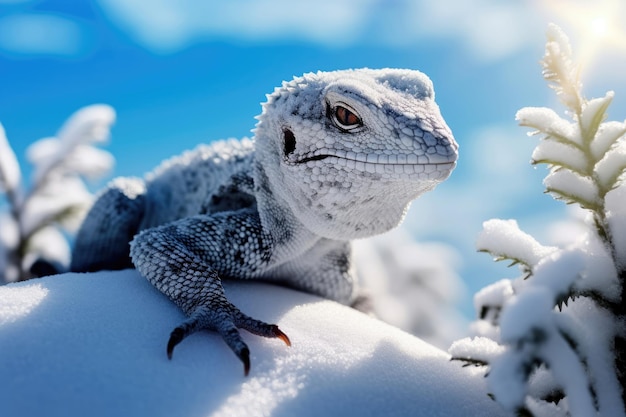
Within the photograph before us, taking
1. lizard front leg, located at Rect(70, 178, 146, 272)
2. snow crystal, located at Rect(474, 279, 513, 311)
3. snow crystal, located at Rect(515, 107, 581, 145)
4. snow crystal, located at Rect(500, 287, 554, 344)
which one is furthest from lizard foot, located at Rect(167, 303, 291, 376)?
lizard front leg, located at Rect(70, 178, 146, 272)

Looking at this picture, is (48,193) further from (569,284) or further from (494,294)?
(569,284)

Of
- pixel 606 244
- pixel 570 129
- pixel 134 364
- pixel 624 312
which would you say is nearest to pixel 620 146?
pixel 570 129

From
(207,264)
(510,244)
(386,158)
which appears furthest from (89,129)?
(510,244)

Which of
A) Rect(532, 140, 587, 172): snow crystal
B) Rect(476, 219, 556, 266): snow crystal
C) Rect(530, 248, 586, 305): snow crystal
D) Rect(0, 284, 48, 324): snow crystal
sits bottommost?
Rect(0, 284, 48, 324): snow crystal

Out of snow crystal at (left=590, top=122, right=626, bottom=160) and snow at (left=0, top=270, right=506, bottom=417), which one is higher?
snow crystal at (left=590, top=122, right=626, bottom=160)

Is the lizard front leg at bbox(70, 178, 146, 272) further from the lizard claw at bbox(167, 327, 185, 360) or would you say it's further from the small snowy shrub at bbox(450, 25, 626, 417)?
the small snowy shrub at bbox(450, 25, 626, 417)

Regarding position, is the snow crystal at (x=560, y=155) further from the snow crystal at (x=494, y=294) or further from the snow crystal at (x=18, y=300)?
the snow crystal at (x=18, y=300)
